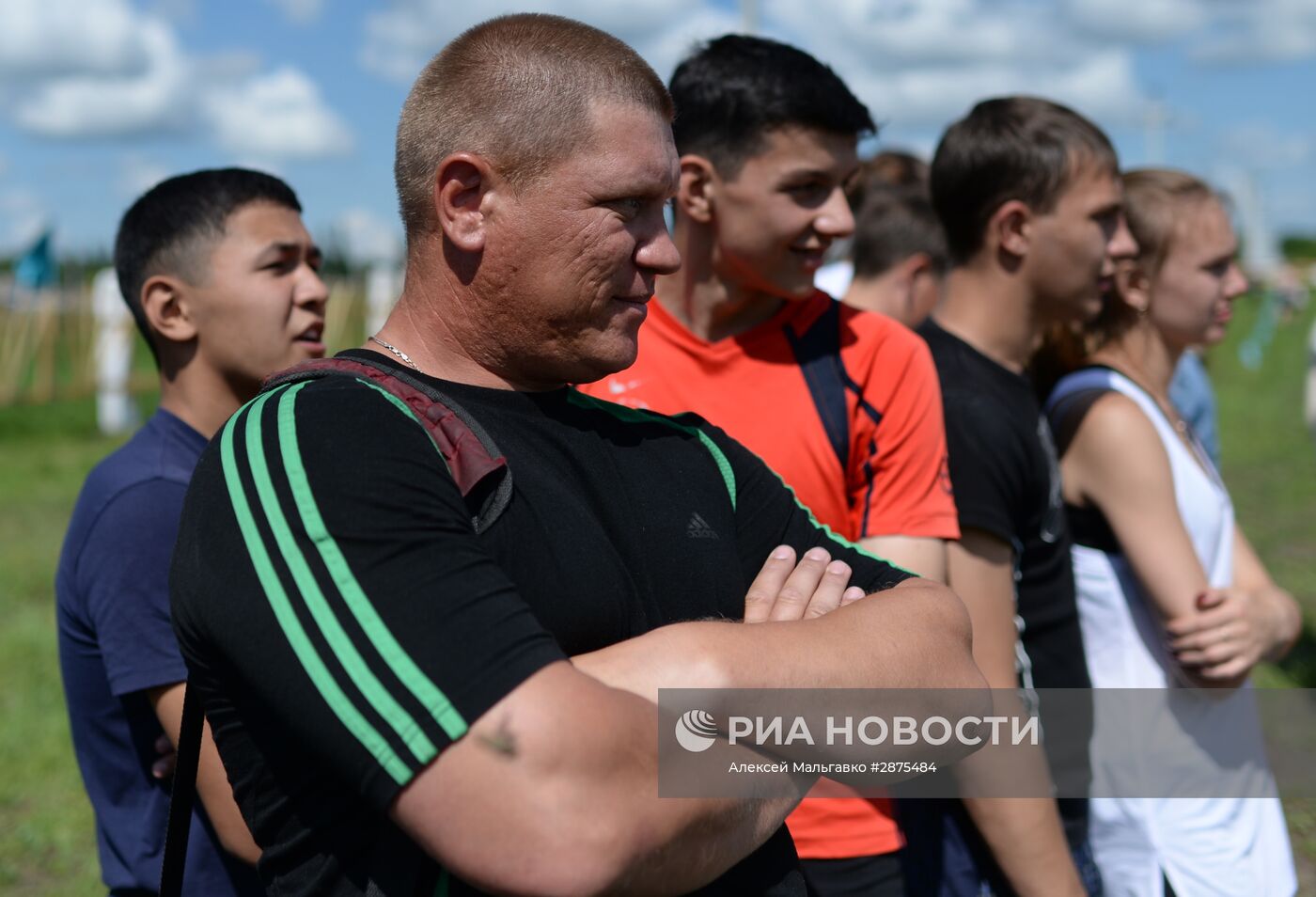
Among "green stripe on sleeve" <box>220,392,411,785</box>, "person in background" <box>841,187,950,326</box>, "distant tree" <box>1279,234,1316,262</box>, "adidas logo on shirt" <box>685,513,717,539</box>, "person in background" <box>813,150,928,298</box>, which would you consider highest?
"distant tree" <box>1279,234,1316,262</box>

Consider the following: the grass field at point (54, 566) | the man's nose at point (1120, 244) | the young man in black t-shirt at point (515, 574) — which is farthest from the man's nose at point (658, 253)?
the grass field at point (54, 566)

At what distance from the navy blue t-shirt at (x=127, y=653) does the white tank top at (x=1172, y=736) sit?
6.67 ft

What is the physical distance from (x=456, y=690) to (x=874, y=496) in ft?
4.77

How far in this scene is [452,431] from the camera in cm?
160

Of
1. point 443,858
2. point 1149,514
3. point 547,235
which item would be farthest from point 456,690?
point 1149,514

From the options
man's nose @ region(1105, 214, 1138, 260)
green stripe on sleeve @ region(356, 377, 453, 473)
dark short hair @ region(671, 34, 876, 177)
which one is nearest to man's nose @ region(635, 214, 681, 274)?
green stripe on sleeve @ region(356, 377, 453, 473)

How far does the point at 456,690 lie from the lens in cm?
137

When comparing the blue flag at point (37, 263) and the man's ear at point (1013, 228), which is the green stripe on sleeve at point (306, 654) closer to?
the man's ear at point (1013, 228)

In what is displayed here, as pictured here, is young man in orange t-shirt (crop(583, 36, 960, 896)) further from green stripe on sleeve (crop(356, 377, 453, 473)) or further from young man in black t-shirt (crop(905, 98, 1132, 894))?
green stripe on sleeve (crop(356, 377, 453, 473))

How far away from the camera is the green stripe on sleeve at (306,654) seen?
136cm

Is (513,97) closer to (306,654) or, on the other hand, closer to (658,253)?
(658,253)

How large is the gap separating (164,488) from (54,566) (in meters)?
8.29

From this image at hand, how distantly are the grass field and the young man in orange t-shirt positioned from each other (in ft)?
9.97

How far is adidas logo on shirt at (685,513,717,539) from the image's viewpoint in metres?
1.82
